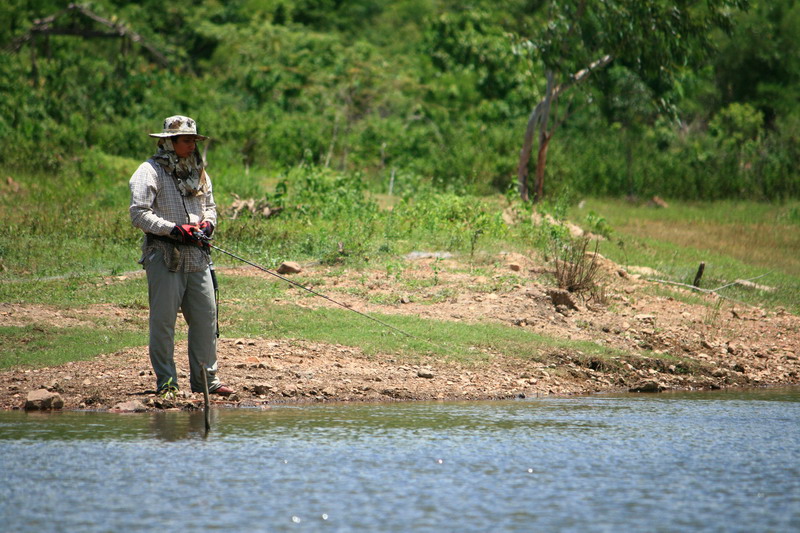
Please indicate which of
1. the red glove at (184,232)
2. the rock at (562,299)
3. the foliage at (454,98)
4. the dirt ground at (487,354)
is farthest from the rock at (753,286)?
the red glove at (184,232)

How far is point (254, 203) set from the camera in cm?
1584

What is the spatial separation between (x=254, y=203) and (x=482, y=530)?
1154 centimetres

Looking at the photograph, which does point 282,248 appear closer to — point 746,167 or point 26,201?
point 26,201

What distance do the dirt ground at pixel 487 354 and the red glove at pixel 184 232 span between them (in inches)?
48.2

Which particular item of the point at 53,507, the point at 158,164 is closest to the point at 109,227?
the point at 158,164

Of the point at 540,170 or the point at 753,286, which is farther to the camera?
the point at 540,170

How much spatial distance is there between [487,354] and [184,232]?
3.53m

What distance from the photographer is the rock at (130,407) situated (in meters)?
7.53

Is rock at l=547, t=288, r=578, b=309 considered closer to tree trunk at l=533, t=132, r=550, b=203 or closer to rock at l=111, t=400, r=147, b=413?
rock at l=111, t=400, r=147, b=413

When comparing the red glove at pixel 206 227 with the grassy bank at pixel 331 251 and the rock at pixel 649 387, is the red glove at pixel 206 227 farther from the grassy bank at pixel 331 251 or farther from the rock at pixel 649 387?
the rock at pixel 649 387

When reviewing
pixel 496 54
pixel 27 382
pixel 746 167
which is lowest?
pixel 27 382

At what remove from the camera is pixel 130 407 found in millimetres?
7547

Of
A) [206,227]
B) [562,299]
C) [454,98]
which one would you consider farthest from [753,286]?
[454,98]

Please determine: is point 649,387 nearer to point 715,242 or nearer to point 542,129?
point 715,242
